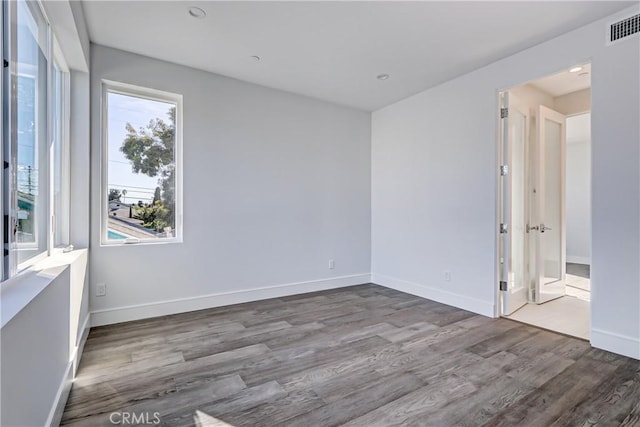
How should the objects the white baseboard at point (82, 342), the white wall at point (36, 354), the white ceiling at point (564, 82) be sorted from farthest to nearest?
the white ceiling at point (564, 82), the white baseboard at point (82, 342), the white wall at point (36, 354)

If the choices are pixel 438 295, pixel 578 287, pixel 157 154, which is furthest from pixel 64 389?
pixel 578 287

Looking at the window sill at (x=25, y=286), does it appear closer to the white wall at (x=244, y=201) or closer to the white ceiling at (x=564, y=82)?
the white wall at (x=244, y=201)

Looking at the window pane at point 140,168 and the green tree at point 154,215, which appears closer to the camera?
the window pane at point 140,168

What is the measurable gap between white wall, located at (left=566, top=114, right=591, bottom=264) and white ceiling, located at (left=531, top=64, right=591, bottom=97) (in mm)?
3397

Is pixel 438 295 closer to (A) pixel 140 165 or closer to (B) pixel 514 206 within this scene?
(B) pixel 514 206

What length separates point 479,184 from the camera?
3508mm

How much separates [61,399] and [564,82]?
226 inches

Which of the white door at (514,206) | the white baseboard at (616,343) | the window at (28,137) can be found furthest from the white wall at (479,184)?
the window at (28,137)

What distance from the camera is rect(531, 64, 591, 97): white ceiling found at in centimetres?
366

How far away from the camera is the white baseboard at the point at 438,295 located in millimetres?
3469

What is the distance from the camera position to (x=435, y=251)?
4012mm

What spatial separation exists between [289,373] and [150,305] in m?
1.94

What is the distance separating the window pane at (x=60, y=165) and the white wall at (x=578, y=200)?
8817 millimetres

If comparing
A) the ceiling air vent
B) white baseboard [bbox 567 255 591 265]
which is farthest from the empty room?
white baseboard [bbox 567 255 591 265]
